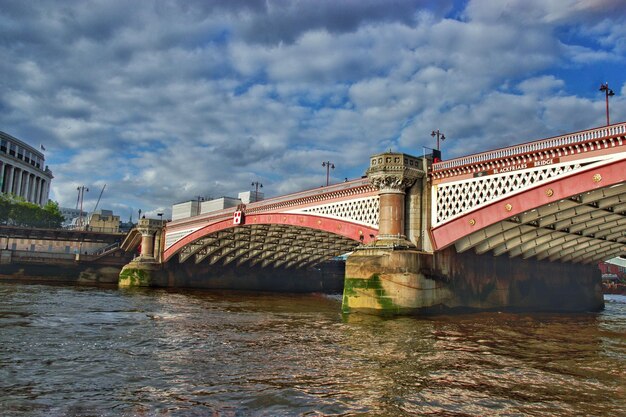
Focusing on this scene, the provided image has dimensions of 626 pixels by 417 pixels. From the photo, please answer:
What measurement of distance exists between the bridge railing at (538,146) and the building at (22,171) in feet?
353

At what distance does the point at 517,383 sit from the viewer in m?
11.3

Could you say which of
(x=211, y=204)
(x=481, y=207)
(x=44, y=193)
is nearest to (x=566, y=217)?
(x=481, y=207)

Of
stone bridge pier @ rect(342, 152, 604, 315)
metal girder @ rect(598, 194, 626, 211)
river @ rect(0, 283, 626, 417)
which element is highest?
metal girder @ rect(598, 194, 626, 211)

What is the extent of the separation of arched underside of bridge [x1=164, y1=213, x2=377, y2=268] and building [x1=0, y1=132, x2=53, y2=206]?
71124 millimetres

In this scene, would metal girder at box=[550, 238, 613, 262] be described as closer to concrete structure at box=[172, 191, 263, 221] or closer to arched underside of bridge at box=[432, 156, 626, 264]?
arched underside of bridge at box=[432, 156, 626, 264]

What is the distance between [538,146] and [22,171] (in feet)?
402

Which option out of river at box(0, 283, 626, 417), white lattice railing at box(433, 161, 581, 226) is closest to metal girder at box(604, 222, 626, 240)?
white lattice railing at box(433, 161, 581, 226)

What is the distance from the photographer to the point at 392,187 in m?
28.3

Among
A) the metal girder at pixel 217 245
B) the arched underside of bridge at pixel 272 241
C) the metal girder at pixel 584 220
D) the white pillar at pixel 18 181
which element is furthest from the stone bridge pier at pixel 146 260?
the white pillar at pixel 18 181

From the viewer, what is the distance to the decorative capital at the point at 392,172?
2819 centimetres

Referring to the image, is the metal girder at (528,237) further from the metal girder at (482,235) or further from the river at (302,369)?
the river at (302,369)

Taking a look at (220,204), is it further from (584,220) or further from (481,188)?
(584,220)

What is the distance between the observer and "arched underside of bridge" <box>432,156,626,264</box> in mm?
21953

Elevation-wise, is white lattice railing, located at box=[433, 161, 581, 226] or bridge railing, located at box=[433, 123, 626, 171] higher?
bridge railing, located at box=[433, 123, 626, 171]
